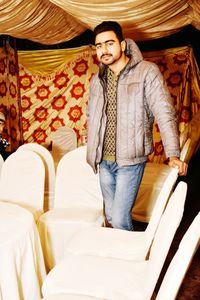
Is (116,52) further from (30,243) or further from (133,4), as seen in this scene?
(30,243)

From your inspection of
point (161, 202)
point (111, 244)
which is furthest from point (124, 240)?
point (161, 202)

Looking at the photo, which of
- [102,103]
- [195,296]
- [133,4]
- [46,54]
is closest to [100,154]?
[102,103]

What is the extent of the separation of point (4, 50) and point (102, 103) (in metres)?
3.91

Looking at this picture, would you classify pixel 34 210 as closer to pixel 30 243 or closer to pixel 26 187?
pixel 26 187

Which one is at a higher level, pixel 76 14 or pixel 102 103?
pixel 76 14

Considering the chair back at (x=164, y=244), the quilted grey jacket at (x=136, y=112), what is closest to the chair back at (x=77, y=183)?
the quilted grey jacket at (x=136, y=112)

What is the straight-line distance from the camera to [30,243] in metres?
1.82

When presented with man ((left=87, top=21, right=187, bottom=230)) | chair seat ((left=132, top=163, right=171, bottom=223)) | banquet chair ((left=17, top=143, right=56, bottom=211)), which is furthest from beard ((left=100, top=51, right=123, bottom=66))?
chair seat ((left=132, top=163, right=171, bottom=223))

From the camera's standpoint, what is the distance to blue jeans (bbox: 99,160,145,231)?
2.24m

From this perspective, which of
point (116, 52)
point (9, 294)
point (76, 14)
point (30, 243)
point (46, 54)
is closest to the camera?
point (9, 294)

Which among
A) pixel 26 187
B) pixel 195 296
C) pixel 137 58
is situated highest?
pixel 137 58

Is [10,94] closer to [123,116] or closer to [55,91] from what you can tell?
[55,91]

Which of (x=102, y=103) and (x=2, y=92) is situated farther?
(x=2, y=92)

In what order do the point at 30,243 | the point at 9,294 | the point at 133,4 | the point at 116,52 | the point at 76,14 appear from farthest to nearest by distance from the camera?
1. the point at 76,14
2. the point at 133,4
3. the point at 116,52
4. the point at 30,243
5. the point at 9,294
